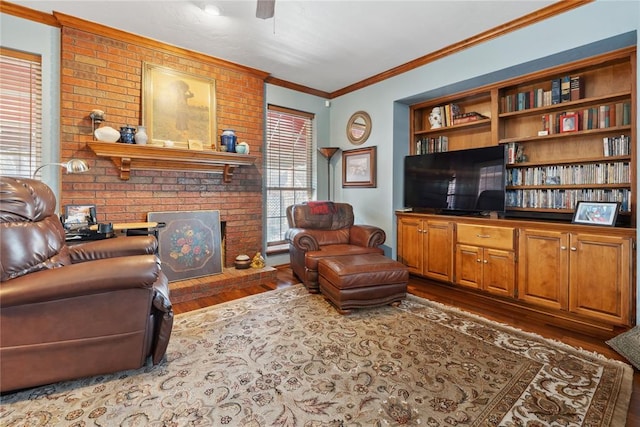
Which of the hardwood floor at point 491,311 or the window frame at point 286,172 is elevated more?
the window frame at point 286,172

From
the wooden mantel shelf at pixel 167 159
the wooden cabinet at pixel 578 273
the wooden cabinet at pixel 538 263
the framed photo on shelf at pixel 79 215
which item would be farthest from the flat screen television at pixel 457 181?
the framed photo on shelf at pixel 79 215

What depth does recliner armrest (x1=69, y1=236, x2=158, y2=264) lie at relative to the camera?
2.22m

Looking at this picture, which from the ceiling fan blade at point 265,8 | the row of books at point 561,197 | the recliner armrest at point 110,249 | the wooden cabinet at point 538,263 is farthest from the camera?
the row of books at point 561,197

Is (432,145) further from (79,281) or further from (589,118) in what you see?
(79,281)

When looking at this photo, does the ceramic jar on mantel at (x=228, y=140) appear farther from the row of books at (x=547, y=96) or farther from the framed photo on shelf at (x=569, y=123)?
the framed photo on shelf at (x=569, y=123)

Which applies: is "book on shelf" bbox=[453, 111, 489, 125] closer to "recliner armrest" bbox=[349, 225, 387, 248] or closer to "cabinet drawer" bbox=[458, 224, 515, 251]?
"cabinet drawer" bbox=[458, 224, 515, 251]

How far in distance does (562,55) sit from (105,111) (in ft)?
14.3

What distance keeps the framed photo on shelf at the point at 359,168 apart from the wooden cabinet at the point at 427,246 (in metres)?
0.79

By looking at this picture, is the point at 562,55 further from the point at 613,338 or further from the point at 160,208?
the point at 160,208

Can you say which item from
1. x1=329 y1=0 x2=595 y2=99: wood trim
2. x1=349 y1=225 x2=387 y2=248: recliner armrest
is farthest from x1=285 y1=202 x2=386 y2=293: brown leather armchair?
x1=329 y1=0 x2=595 y2=99: wood trim

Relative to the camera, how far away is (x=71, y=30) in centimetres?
287

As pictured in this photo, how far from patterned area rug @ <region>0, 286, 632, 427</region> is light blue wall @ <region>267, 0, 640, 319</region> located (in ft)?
6.79

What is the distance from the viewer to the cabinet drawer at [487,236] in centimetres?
294

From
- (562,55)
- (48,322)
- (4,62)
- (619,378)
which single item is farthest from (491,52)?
(4,62)
